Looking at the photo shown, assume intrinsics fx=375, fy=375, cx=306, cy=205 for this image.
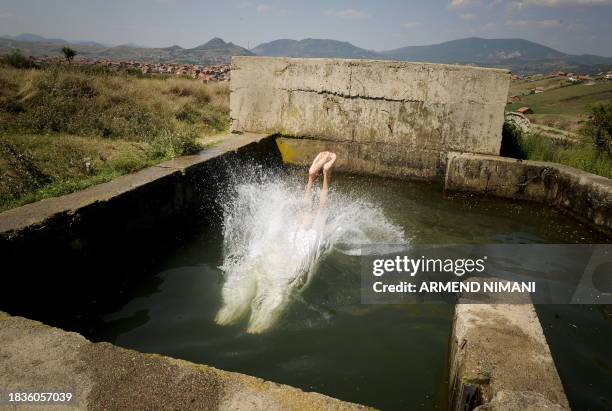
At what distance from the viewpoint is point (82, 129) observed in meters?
8.76

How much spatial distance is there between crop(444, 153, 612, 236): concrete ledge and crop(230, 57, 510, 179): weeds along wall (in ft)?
1.47

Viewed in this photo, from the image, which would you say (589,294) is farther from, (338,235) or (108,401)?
(108,401)

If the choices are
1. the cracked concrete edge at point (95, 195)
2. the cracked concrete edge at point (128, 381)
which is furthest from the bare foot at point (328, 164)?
the cracked concrete edge at point (128, 381)

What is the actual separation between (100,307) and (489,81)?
22.5 ft

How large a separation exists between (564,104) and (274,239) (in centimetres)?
2667

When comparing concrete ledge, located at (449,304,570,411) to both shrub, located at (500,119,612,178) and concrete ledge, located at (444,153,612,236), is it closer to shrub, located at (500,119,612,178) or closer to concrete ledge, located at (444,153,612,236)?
concrete ledge, located at (444,153,612,236)

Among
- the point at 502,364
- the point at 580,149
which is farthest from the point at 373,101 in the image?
the point at 502,364

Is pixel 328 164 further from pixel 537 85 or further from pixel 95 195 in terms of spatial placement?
pixel 537 85

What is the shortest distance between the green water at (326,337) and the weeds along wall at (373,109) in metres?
3.68

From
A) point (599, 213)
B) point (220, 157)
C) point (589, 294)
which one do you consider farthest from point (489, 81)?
point (220, 157)

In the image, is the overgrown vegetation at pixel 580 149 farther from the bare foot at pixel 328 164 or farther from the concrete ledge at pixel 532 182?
the bare foot at pixel 328 164

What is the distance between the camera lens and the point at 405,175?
7.55 m

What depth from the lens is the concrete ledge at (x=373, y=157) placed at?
7.39m

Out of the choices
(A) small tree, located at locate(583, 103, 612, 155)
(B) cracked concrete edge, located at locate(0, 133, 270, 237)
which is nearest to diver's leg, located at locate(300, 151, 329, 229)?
(B) cracked concrete edge, located at locate(0, 133, 270, 237)
